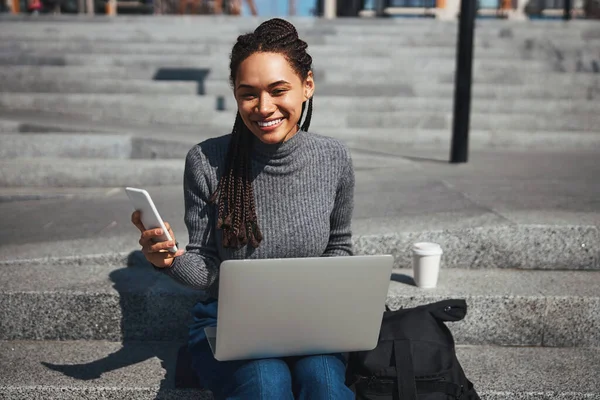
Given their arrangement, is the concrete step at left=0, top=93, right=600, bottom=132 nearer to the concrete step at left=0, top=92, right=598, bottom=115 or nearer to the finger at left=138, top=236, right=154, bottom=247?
the concrete step at left=0, top=92, right=598, bottom=115

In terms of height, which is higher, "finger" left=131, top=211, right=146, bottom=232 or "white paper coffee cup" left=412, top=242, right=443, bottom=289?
"finger" left=131, top=211, right=146, bottom=232

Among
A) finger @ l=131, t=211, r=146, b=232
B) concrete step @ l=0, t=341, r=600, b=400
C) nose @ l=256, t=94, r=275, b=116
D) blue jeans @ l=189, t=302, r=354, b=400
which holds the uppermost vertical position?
nose @ l=256, t=94, r=275, b=116

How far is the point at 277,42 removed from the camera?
72.1 inches

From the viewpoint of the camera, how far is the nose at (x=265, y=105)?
1.83m

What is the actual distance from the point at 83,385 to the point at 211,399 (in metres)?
0.43

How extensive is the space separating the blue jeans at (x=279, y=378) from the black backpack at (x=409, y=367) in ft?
0.28

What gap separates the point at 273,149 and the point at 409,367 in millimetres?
756

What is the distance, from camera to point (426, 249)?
259 centimetres

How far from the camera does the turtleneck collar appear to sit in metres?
1.99

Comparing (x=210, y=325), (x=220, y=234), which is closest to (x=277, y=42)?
(x=220, y=234)

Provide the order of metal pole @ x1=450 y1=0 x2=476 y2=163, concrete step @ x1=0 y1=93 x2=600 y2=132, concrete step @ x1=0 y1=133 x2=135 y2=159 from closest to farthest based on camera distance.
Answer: metal pole @ x1=450 y1=0 x2=476 y2=163
concrete step @ x1=0 y1=133 x2=135 y2=159
concrete step @ x1=0 y1=93 x2=600 y2=132

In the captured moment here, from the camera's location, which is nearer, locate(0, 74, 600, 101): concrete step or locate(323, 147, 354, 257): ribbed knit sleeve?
locate(323, 147, 354, 257): ribbed knit sleeve

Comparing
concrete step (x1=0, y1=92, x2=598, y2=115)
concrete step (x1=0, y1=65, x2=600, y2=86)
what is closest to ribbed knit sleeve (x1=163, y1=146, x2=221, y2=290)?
concrete step (x1=0, y1=92, x2=598, y2=115)

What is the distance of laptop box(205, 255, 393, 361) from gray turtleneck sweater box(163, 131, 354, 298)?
0.27m
